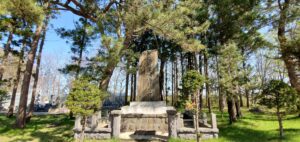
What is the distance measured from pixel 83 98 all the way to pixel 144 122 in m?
3.19

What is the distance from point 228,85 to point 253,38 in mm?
2749

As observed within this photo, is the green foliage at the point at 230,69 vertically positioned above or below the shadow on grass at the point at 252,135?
above

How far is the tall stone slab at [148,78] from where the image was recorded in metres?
9.35

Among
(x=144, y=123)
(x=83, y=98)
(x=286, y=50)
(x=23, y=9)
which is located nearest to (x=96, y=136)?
(x=83, y=98)

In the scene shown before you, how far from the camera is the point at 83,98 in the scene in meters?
6.46

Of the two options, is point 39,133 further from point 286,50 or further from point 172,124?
point 286,50

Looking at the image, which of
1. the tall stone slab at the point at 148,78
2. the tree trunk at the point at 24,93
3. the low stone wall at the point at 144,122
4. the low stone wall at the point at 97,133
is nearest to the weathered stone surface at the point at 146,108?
the low stone wall at the point at 144,122

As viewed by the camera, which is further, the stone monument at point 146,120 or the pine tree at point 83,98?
the stone monument at point 146,120

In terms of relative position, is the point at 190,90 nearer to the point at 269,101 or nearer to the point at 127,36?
the point at 269,101

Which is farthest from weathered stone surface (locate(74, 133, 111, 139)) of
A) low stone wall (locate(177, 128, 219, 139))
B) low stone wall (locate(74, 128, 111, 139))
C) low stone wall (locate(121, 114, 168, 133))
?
low stone wall (locate(177, 128, 219, 139))

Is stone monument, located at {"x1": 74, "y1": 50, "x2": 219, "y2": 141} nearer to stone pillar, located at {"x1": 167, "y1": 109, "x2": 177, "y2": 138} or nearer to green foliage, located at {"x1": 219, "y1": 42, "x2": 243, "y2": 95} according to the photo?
stone pillar, located at {"x1": 167, "y1": 109, "x2": 177, "y2": 138}

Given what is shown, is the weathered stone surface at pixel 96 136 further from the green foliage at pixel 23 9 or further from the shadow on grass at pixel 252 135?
the green foliage at pixel 23 9

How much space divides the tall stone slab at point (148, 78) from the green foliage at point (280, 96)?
4.43 metres

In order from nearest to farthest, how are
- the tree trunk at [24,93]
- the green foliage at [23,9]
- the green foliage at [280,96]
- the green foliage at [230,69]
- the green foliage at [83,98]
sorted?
the green foliage at [83,98] < the green foliage at [23,9] < the green foliage at [280,96] < the tree trunk at [24,93] < the green foliage at [230,69]
